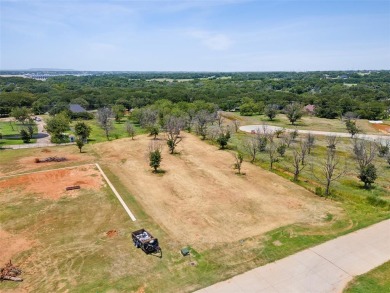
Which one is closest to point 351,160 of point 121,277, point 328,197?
point 328,197

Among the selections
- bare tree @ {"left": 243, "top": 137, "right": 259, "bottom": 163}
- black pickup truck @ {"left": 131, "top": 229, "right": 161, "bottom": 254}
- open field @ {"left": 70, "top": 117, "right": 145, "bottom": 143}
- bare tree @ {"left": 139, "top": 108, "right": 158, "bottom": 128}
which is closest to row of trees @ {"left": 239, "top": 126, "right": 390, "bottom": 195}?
bare tree @ {"left": 243, "top": 137, "right": 259, "bottom": 163}

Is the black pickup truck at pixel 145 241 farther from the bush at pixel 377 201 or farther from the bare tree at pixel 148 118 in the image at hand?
the bare tree at pixel 148 118

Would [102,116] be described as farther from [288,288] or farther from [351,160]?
[288,288]

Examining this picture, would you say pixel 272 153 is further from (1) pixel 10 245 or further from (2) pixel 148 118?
(1) pixel 10 245

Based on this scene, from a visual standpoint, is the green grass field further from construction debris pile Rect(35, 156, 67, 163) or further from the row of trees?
construction debris pile Rect(35, 156, 67, 163)

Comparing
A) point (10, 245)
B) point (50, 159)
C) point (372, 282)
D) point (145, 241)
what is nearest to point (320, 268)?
point (372, 282)

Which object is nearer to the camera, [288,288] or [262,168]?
[288,288]
